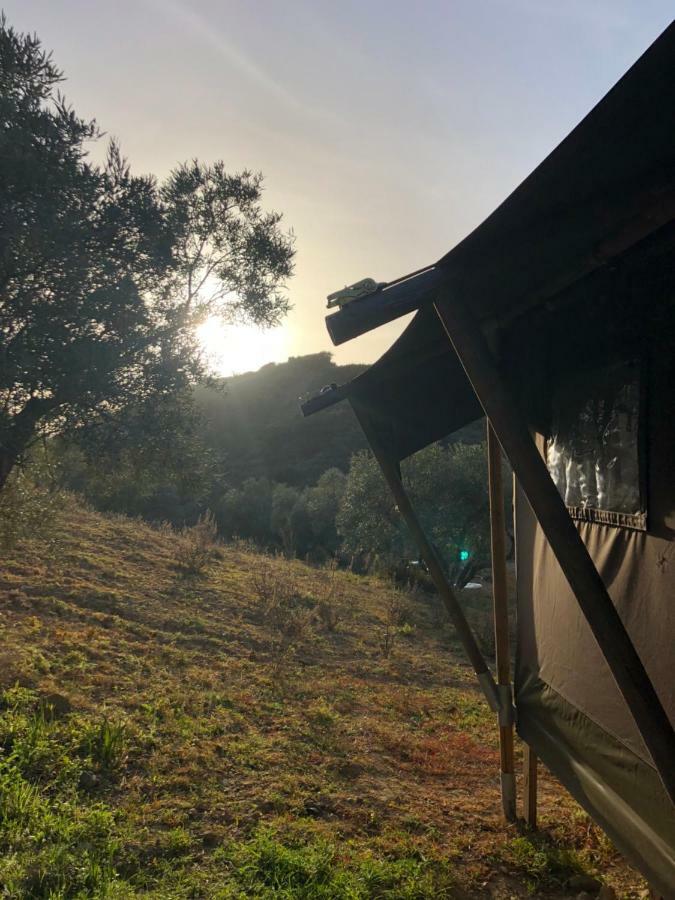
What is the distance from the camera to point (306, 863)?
11.1 ft

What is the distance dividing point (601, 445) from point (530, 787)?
279 cm

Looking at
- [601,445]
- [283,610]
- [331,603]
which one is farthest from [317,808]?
[331,603]

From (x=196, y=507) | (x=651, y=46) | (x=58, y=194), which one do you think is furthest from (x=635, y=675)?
(x=196, y=507)

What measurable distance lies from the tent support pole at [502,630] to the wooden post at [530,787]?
14cm

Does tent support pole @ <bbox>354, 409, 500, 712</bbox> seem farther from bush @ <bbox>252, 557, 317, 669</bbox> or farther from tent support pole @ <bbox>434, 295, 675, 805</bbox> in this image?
bush @ <bbox>252, 557, 317, 669</bbox>

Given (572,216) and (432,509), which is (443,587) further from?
(432,509)

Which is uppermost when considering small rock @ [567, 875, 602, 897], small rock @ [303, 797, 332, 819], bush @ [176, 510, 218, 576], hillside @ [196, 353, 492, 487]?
hillside @ [196, 353, 492, 487]

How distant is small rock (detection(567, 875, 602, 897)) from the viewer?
3.27 meters

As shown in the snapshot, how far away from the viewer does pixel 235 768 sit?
482 cm

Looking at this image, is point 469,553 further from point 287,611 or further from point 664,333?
point 664,333

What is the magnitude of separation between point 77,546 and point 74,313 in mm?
7486

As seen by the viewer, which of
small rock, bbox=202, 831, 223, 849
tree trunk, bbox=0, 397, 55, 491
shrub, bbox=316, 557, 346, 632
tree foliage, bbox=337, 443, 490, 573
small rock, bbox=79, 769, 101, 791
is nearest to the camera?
small rock, bbox=202, 831, 223, 849

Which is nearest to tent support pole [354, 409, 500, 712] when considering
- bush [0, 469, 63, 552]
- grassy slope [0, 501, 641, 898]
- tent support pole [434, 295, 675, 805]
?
grassy slope [0, 501, 641, 898]

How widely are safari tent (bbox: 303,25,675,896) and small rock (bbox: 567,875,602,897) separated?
0.64 m
